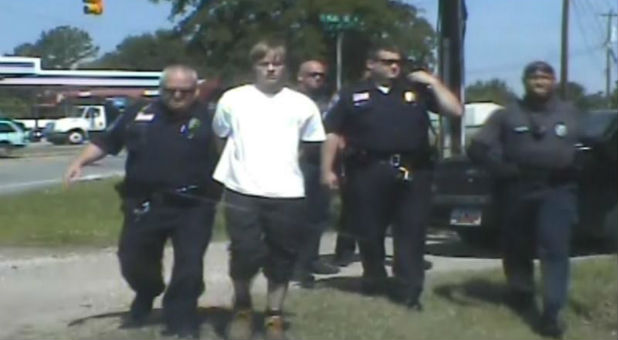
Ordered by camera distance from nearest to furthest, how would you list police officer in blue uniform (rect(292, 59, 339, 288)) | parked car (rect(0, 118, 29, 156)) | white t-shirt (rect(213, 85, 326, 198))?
white t-shirt (rect(213, 85, 326, 198))
police officer in blue uniform (rect(292, 59, 339, 288))
parked car (rect(0, 118, 29, 156))

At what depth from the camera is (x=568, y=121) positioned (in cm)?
797

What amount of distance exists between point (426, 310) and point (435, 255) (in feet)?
12.7

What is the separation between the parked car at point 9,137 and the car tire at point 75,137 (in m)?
10.7

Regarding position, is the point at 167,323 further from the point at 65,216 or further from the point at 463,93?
the point at 65,216

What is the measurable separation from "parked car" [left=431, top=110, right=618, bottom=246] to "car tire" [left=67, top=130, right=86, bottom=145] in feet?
168

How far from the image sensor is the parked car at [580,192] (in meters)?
11.3

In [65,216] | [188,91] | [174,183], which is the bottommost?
[65,216]

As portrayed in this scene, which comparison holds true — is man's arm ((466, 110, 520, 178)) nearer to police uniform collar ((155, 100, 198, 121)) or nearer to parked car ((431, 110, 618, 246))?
police uniform collar ((155, 100, 198, 121))

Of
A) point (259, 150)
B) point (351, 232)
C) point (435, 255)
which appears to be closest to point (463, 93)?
point (435, 255)

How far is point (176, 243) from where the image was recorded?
25.2ft

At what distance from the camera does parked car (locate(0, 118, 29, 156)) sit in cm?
5012

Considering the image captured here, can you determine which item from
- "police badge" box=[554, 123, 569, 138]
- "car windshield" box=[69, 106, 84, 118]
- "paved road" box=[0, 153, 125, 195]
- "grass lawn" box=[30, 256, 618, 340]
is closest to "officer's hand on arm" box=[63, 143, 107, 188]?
"grass lawn" box=[30, 256, 618, 340]

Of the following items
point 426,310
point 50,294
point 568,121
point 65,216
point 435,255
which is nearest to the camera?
point 568,121

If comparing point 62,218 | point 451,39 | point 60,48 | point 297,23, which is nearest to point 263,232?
Answer: point 62,218
